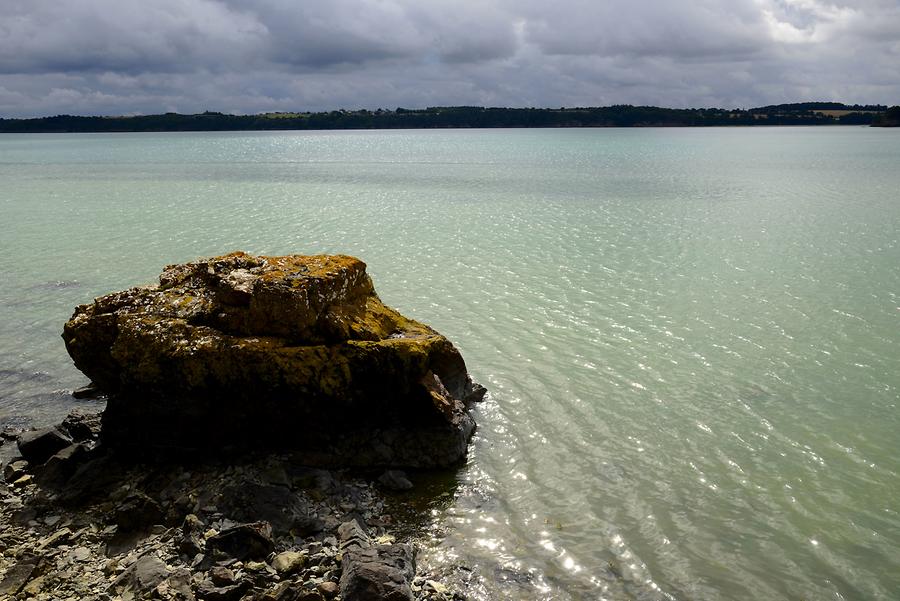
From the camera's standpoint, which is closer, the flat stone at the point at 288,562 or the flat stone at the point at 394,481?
the flat stone at the point at 288,562

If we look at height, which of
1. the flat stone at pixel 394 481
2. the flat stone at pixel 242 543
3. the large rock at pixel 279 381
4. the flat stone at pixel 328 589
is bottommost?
the flat stone at pixel 394 481

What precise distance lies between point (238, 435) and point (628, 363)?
8134mm

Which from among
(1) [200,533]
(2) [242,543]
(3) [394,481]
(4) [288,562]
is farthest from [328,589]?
(3) [394,481]

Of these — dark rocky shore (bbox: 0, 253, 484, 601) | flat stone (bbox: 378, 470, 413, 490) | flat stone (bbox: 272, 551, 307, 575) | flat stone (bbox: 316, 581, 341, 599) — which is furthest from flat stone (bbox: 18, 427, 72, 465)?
flat stone (bbox: 316, 581, 341, 599)

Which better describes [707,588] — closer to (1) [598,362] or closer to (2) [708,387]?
(2) [708,387]

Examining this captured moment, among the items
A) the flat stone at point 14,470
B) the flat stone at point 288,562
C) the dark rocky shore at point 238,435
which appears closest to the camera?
the flat stone at point 288,562

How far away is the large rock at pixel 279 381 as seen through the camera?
33.1ft

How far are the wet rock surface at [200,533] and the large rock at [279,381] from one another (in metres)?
0.45

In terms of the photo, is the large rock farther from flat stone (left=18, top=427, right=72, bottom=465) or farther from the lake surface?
the lake surface

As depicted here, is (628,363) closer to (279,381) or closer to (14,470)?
(279,381)

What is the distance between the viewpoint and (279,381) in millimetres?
10070

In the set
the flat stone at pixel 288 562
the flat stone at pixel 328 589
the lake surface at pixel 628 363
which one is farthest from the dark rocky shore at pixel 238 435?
the lake surface at pixel 628 363

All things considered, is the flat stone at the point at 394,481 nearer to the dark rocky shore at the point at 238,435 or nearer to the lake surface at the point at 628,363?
the dark rocky shore at the point at 238,435

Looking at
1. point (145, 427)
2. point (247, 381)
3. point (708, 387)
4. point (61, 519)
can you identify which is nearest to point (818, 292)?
point (708, 387)
